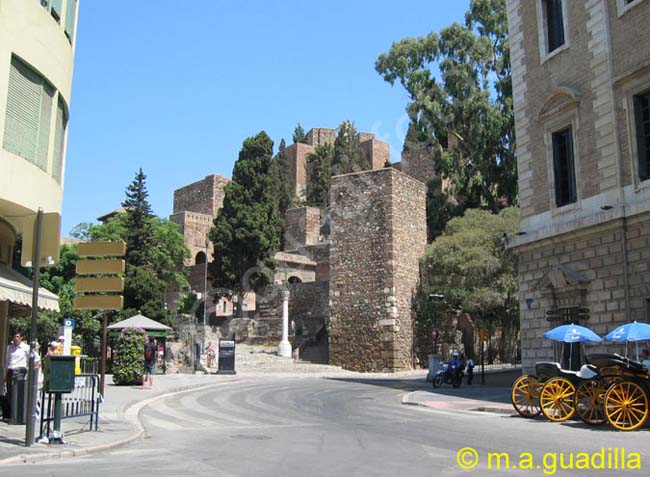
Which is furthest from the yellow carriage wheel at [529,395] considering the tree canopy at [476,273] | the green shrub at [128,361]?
the tree canopy at [476,273]

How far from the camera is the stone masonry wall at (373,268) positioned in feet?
116

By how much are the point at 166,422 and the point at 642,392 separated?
8.47 metres

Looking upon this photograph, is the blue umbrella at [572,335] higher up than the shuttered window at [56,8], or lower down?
lower down

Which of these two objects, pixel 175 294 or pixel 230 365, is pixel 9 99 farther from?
pixel 175 294

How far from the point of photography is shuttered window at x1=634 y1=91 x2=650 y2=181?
49.3 ft

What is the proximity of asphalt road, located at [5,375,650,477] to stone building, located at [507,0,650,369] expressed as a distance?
12.6ft

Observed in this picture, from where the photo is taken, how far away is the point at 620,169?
607 inches

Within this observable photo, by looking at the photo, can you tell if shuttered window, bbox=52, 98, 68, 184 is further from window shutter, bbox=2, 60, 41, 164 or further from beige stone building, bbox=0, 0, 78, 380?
window shutter, bbox=2, 60, 41, 164

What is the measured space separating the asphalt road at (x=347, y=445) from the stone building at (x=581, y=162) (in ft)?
12.6

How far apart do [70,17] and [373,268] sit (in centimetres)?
2436

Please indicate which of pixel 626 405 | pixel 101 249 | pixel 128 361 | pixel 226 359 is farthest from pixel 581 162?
pixel 226 359

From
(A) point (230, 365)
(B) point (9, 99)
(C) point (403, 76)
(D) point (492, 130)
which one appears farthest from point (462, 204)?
(B) point (9, 99)

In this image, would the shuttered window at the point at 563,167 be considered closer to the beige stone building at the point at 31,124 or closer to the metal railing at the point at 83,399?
the beige stone building at the point at 31,124

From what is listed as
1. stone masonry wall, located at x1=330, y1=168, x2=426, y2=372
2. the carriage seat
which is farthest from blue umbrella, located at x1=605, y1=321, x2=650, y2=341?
stone masonry wall, located at x1=330, y1=168, x2=426, y2=372
